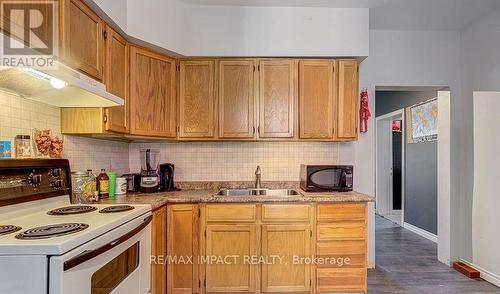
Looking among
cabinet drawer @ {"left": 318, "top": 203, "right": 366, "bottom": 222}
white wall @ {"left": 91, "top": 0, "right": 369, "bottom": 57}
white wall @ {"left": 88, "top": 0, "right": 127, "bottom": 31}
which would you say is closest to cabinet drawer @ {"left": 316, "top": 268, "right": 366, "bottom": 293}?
cabinet drawer @ {"left": 318, "top": 203, "right": 366, "bottom": 222}

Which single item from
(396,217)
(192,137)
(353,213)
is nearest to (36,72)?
(192,137)

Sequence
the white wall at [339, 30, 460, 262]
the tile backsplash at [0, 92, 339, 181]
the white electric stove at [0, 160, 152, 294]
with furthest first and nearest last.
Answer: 1. the white wall at [339, 30, 460, 262]
2. the tile backsplash at [0, 92, 339, 181]
3. the white electric stove at [0, 160, 152, 294]

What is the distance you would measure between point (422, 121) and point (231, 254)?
379cm

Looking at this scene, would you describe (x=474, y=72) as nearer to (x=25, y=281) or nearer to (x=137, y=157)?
(x=137, y=157)

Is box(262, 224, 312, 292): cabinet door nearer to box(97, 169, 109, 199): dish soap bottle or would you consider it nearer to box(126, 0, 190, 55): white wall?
box(97, 169, 109, 199): dish soap bottle

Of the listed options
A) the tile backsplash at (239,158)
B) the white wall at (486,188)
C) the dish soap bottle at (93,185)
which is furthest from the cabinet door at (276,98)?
the white wall at (486,188)

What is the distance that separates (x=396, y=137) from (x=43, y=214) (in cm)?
608

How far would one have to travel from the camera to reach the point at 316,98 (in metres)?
2.68

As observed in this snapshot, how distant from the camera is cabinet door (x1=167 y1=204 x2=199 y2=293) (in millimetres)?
2326

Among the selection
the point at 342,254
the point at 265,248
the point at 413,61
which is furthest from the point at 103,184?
the point at 413,61

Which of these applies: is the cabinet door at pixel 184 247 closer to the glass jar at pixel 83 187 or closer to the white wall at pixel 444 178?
the glass jar at pixel 83 187

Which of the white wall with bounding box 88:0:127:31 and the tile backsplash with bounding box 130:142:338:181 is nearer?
the white wall with bounding box 88:0:127:31

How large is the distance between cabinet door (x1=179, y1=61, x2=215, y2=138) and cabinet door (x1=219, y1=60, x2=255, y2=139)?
0.10m

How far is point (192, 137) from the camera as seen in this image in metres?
2.69
